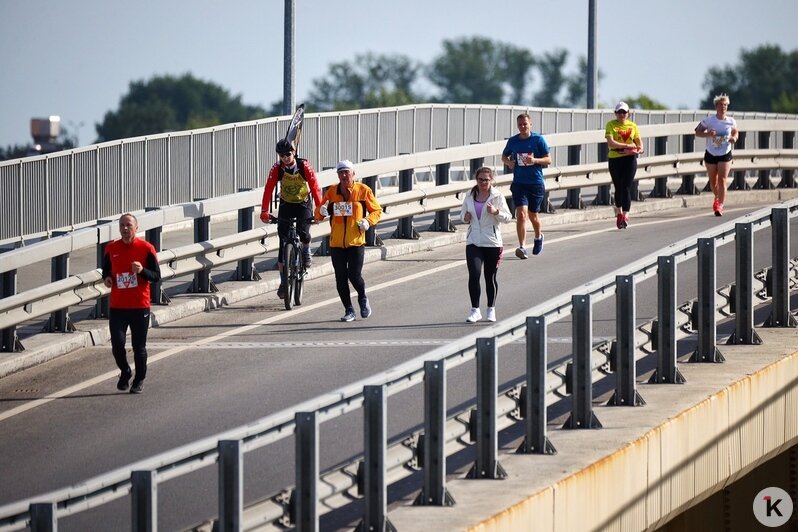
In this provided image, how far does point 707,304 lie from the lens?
41.9 ft

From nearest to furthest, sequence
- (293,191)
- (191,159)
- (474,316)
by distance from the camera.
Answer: (474,316)
(293,191)
(191,159)

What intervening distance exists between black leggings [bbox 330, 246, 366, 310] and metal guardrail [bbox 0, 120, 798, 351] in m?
1.64

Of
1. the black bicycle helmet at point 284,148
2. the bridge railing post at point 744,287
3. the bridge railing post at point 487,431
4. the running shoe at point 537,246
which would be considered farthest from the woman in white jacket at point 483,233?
the bridge railing post at point 487,431

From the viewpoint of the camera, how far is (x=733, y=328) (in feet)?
46.8

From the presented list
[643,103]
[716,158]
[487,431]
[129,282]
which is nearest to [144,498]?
[487,431]

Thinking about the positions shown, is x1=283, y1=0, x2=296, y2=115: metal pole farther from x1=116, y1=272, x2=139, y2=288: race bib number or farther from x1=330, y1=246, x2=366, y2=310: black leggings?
x1=116, y1=272, x2=139, y2=288: race bib number

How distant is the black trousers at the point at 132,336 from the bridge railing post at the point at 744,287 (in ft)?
15.8

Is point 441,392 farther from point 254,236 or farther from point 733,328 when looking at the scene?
point 254,236

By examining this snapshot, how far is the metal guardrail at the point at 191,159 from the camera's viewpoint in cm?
2619

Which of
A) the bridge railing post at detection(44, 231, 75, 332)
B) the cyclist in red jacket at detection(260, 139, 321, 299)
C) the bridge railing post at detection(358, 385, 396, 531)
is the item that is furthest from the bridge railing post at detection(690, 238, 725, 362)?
the bridge railing post at detection(44, 231, 75, 332)

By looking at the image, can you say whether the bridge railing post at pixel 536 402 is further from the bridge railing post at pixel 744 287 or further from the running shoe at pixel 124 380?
the running shoe at pixel 124 380

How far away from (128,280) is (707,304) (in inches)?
192

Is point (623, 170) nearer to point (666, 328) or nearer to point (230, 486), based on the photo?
point (666, 328)

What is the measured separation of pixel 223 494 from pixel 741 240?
23.2ft
